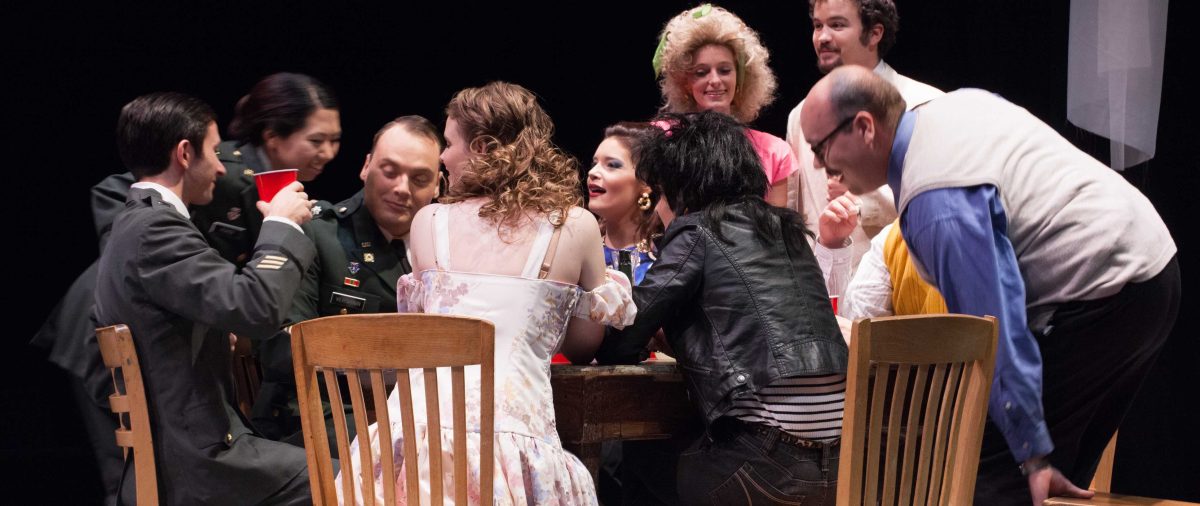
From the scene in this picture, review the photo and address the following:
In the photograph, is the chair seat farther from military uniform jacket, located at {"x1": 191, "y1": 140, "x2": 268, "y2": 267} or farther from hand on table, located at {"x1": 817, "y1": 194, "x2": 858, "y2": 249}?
military uniform jacket, located at {"x1": 191, "y1": 140, "x2": 268, "y2": 267}

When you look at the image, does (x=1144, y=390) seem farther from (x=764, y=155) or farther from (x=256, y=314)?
(x=256, y=314)

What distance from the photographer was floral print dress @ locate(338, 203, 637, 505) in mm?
2033

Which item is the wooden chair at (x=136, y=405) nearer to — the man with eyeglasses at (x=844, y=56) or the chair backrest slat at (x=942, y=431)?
the chair backrest slat at (x=942, y=431)

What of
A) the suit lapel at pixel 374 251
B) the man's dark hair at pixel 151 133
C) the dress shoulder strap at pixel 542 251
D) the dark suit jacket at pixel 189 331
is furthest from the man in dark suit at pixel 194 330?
the dress shoulder strap at pixel 542 251

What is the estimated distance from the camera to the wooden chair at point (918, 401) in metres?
1.79

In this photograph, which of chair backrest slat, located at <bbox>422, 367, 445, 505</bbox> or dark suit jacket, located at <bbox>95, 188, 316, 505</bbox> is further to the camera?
dark suit jacket, located at <bbox>95, 188, 316, 505</bbox>

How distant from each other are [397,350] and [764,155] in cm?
227

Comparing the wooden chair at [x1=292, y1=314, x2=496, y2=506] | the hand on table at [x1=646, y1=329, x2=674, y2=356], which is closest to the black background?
the hand on table at [x1=646, y1=329, x2=674, y2=356]

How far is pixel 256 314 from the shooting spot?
233cm

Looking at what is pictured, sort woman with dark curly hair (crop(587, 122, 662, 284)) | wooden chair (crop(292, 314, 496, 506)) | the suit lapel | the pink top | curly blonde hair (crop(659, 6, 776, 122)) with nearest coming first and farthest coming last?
wooden chair (crop(292, 314, 496, 506)) < the suit lapel < woman with dark curly hair (crop(587, 122, 662, 284)) < the pink top < curly blonde hair (crop(659, 6, 776, 122))

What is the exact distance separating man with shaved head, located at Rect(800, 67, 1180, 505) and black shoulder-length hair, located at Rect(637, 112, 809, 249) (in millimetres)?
289

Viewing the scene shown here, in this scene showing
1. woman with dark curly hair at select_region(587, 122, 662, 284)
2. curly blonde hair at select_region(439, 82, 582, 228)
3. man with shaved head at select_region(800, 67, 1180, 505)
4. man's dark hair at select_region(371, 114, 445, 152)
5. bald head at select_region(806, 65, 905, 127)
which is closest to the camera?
man with shaved head at select_region(800, 67, 1180, 505)

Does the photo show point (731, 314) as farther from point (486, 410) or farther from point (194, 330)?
point (194, 330)

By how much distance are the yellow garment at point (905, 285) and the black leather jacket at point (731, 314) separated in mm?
254
